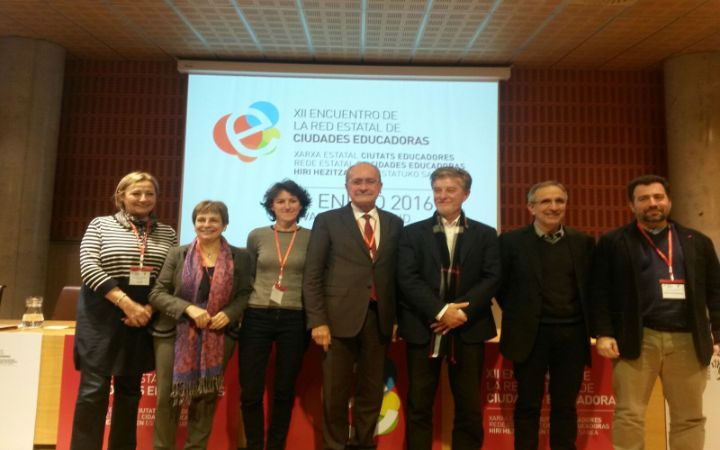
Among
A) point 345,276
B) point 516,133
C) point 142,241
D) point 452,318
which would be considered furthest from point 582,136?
point 142,241

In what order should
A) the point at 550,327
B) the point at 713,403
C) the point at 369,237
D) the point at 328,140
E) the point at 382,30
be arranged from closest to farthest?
the point at 550,327 → the point at 369,237 → the point at 713,403 → the point at 382,30 → the point at 328,140

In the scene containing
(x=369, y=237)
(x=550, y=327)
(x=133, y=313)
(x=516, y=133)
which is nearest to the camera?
(x=133, y=313)

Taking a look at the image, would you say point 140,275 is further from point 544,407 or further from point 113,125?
point 113,125

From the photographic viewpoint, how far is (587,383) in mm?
2738

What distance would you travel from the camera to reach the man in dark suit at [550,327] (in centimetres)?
236

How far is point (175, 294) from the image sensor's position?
2.33m

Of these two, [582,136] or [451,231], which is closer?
[451,231]

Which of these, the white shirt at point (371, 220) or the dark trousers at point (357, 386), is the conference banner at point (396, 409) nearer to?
the dark trousers at point (357, 386)

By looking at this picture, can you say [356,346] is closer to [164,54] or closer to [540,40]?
[540,40]

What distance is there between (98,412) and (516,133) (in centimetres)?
454

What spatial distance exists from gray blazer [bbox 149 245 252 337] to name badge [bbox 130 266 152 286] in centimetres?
5

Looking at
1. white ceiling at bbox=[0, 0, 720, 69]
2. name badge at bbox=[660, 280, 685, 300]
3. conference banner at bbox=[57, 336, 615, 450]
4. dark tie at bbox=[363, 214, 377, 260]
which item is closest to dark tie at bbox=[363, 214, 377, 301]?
dark tie at bbox=[363, 214, 377, 260]

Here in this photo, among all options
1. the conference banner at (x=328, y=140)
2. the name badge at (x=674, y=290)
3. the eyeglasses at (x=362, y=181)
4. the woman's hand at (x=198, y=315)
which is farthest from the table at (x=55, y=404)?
the conference banner at (x=328, y=140)

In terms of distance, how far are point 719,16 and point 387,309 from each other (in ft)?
13.1
